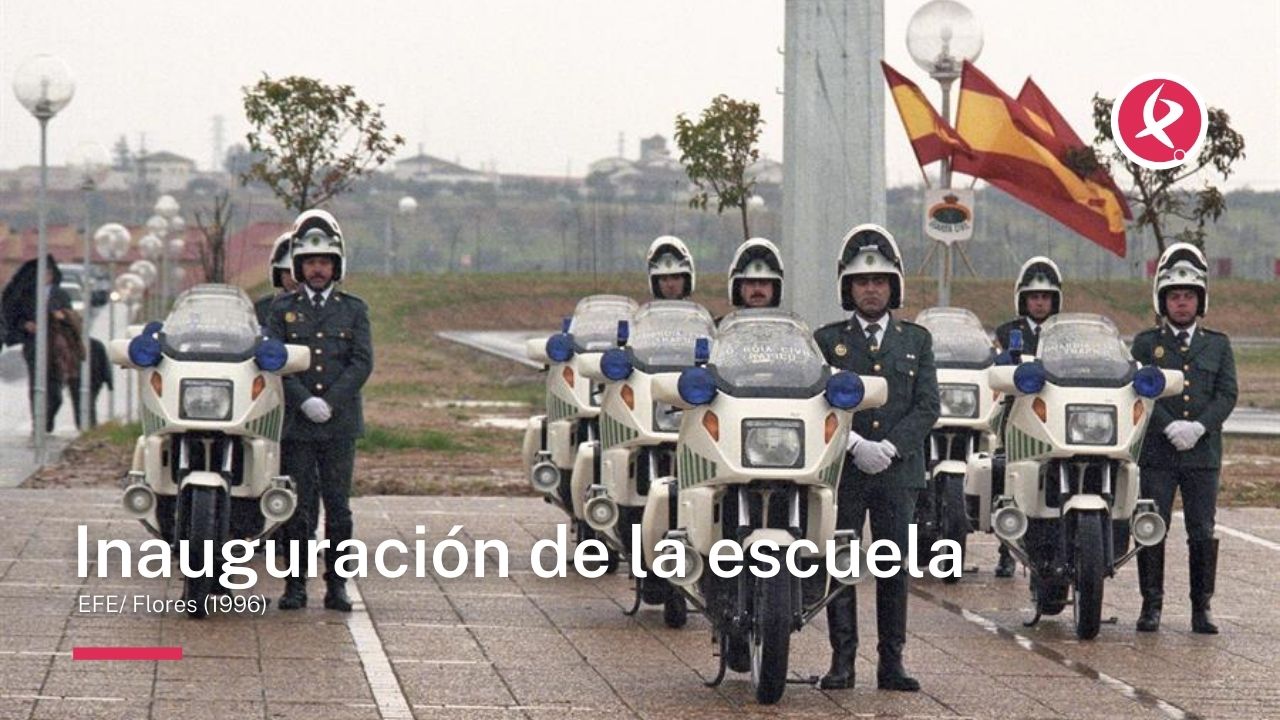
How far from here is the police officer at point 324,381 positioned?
14164 mm

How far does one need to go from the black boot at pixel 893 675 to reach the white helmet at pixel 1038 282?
5.86 meters

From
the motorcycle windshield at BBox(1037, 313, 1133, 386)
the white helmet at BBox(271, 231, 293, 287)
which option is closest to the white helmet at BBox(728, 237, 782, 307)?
the motorcycle windshield at BBox(1037, 313, 1133, 386)

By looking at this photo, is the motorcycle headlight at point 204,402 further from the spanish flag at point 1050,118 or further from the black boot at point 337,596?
the spanish flag at point 1050,118

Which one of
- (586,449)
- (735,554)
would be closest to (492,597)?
(586,449)

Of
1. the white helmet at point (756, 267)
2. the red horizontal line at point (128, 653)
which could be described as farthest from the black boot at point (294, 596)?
the white helmet at point (756, 267)

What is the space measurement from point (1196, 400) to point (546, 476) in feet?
13.8

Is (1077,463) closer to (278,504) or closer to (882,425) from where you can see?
(882,425)

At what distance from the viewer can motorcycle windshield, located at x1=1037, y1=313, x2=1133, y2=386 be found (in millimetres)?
14219

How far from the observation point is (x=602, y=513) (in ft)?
49.0

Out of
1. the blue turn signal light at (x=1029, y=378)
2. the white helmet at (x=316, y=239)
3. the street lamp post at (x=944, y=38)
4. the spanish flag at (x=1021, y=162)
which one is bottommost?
the blue turn signal light at (x=1029, y=378)

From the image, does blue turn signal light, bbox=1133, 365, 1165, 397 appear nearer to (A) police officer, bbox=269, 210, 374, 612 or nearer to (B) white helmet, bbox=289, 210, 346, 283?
(A) police officer, bbox=269, 210, 374, 612

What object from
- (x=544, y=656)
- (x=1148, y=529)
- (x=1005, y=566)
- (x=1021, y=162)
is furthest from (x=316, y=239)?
(x=1021, y=162)

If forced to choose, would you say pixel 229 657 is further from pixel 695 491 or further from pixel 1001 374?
pixel 1001 374

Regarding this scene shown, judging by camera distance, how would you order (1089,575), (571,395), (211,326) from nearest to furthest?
(1089,575), (211,326), (571,395)
